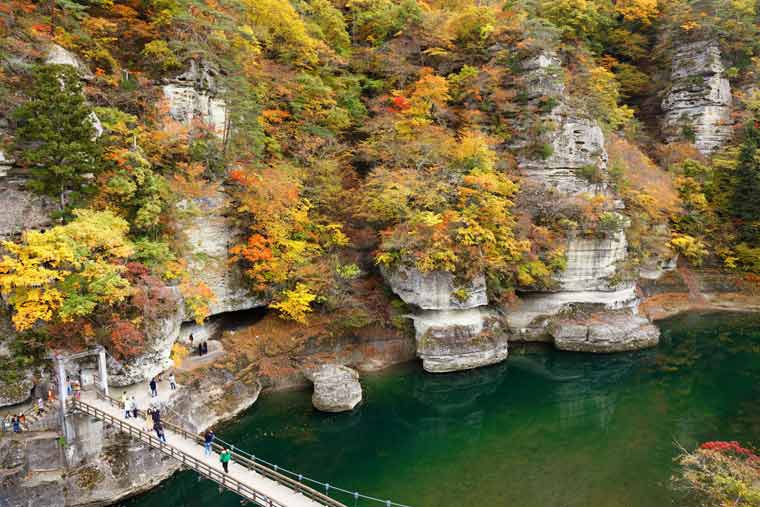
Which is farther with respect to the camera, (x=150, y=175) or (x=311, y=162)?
(x=311, y=162)

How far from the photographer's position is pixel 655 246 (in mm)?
34438

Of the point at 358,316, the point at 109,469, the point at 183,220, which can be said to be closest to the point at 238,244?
the point at 183,220

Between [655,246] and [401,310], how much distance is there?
2124 cm

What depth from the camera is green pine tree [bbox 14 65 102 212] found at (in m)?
16.8

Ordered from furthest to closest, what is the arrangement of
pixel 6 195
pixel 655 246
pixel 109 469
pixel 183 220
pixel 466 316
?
1. pixel 655 246
2. pixel 466 316
3. pixel 183 220
4. pixel 6 195
5. pixel 109 469

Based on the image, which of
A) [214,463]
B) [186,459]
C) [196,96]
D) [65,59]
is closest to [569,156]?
[196,96]

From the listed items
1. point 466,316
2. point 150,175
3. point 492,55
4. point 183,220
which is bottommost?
point 466,316

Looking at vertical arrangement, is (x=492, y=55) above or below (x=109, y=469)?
above

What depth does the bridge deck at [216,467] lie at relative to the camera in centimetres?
1328

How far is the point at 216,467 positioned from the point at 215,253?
1228 centimetres

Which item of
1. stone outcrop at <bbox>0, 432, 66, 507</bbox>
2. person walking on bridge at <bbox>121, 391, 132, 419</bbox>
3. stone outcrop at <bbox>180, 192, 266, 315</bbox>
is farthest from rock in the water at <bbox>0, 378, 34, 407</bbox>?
stone outcrop at <bbox>180, 192, 266, 315</bbox>

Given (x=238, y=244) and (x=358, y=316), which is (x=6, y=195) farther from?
(x=358, y=316)

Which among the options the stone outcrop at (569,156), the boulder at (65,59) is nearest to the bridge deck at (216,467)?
the boulder at (65,59)

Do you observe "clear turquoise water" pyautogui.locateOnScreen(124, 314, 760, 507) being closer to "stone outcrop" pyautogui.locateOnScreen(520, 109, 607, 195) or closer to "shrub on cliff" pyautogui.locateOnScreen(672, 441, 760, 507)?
"shrub on cliff" pyautogui.locateOnScreen(672, 441, 760, 507)
